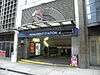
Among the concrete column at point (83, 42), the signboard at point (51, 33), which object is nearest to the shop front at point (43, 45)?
the signboard at point (51, 33)

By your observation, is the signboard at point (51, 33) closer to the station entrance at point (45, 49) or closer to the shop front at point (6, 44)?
the station entrance at point (45, 49)

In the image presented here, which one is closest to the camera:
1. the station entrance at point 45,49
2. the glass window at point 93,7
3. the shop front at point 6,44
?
the glass window at point 93,7

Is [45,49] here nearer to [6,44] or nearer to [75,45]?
[6,44]

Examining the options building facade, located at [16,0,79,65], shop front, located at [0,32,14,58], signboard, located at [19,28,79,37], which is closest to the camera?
signboard, located at [19,28,79,37]

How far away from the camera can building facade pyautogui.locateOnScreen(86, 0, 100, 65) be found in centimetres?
2002

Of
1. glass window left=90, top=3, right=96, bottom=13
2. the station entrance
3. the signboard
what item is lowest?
the station entrance

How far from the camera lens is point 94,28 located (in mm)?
20859

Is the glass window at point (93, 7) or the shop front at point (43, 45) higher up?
the glass window at point (93, 7)

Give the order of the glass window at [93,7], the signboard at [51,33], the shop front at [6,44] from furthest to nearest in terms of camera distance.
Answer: the shop front at [6,44] → the glass window at [93,7] → the signboard at [51,33]

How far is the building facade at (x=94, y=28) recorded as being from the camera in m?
20.0

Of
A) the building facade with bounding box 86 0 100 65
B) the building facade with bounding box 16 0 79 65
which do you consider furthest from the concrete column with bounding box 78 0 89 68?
the building facade with bounding box 86 0 100 65

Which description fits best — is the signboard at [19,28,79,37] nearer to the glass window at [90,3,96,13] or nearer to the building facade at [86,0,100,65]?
the building facade at [86,0,100,65]

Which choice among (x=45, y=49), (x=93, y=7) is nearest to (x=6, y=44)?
(x=45, y=49)

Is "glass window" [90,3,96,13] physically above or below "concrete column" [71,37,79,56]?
above
